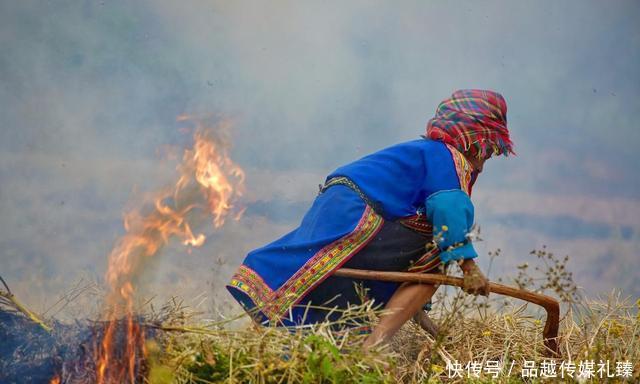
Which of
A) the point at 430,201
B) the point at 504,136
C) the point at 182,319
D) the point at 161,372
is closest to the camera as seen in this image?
the point at 161,372

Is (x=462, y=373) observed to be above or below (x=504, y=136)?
below

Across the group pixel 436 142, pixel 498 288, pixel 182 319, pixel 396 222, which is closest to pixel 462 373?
pixel 498 288

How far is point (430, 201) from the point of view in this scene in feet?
12.2

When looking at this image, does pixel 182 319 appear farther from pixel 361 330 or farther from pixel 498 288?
pixel 498 288

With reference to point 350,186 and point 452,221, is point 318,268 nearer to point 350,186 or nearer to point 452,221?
point 350,186

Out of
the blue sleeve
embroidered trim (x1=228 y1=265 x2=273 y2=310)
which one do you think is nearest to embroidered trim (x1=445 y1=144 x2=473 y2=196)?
the blue sleeve

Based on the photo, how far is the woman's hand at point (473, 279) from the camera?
142 inches

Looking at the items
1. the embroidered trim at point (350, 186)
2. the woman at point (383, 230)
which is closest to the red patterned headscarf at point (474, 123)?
the woman at point (383, 230)

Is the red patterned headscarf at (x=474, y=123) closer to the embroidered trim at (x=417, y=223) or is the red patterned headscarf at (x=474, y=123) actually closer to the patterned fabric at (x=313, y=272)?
the embroidered trim at (x=417, y=223)

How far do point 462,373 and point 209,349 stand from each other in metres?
1.50

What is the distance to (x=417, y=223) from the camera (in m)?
3.88

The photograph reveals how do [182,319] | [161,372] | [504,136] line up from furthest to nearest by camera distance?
[504,136] → [182,319] → [161,372]

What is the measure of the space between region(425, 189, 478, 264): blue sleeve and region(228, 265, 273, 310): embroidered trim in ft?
3.09

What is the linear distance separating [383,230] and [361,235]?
146 millimetres
